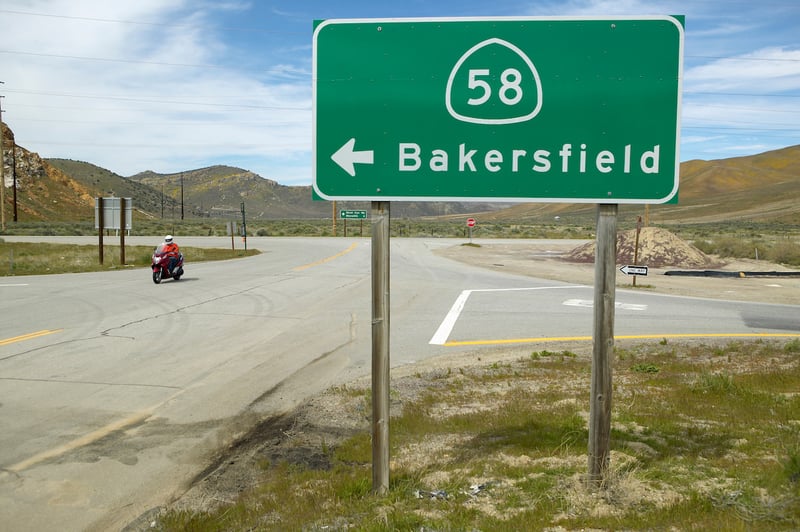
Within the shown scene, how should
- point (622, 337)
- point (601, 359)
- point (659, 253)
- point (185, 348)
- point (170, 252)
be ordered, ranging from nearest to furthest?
point (601, 359) < point (185, 348) < point (622, 337) < point (170, 252) < point (659, 253)

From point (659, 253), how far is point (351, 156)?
2984 cm

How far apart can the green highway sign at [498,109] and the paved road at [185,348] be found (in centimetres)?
309

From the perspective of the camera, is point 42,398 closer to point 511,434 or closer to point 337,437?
point 337,437

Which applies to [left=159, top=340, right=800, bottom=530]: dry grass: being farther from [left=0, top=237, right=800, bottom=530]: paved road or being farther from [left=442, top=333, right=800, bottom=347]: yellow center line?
[left=442, top=333, right=800, bottom=347]: yellow center line

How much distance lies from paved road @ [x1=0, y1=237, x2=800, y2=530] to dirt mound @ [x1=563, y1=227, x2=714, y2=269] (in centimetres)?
1220

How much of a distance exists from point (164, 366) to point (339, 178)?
5709 mm

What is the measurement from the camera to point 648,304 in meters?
16.0

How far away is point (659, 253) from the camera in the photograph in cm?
3138

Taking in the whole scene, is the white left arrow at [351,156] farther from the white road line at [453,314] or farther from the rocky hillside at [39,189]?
the rocky hillside at [39,189]

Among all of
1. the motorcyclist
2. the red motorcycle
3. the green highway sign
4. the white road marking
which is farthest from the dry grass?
the motorcyclist

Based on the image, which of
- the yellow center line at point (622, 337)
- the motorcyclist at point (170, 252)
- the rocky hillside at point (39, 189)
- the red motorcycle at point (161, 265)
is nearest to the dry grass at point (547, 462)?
the yellow center line at point (622, 337)

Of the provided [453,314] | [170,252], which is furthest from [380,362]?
[170,252]

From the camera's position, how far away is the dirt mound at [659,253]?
30859 millimetres

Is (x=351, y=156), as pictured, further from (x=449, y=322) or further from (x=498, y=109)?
(x=449, y=322)
